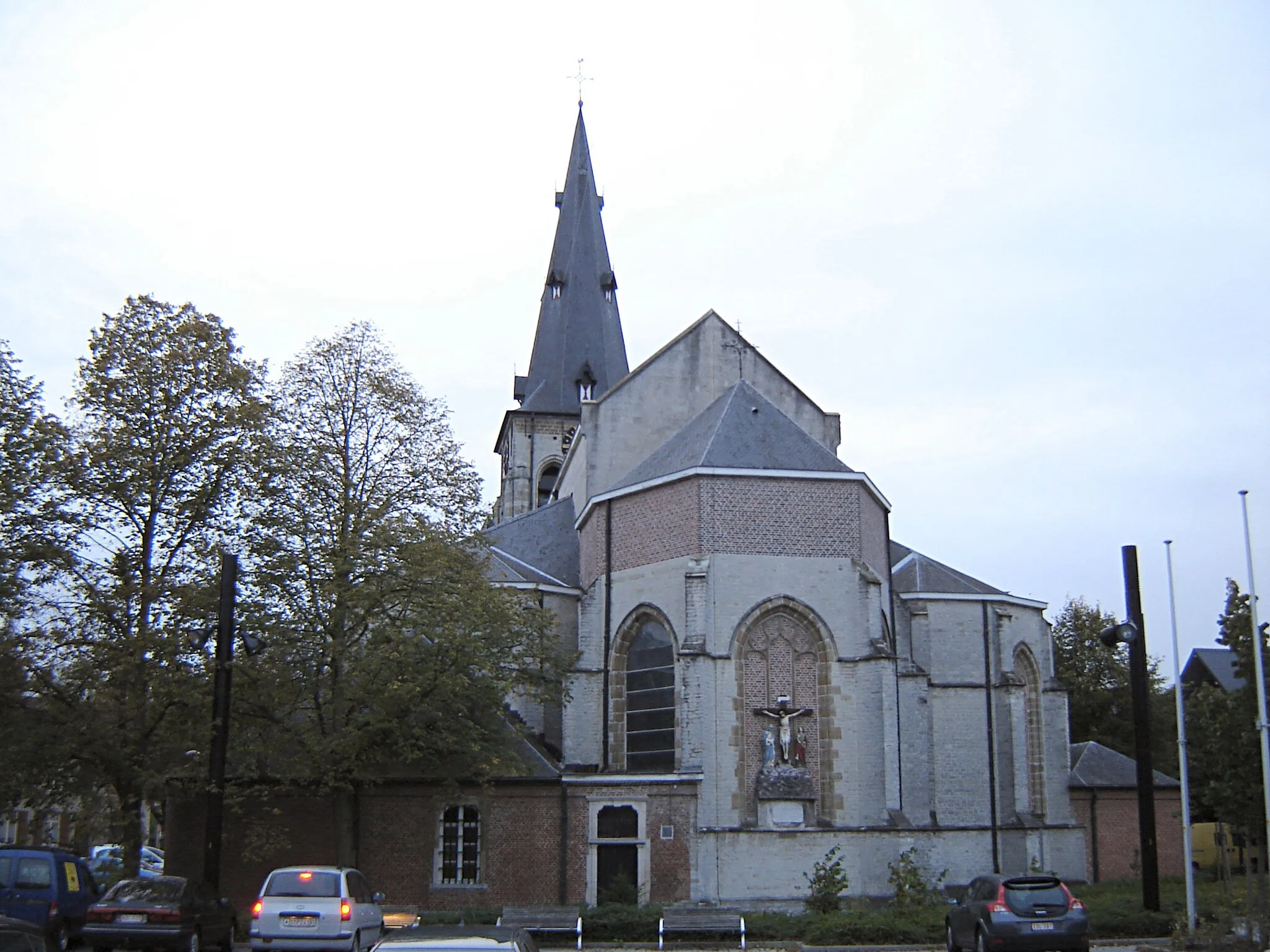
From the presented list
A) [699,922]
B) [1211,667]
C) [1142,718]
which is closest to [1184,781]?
[1142,718]

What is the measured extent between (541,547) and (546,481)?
17998 millimetres

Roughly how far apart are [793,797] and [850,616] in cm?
420

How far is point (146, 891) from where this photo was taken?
17.8 meters

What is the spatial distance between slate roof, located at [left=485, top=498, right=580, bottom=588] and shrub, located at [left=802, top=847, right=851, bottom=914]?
10.5 m

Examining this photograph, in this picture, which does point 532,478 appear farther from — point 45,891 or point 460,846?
point 45,891

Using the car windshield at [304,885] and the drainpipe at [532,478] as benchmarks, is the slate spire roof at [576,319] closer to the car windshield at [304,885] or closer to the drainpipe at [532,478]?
the drainpipe at [532,478]

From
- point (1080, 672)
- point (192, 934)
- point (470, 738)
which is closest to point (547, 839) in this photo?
point (470, 738)

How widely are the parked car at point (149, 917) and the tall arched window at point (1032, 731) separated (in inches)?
957

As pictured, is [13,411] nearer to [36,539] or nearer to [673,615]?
[36,539]

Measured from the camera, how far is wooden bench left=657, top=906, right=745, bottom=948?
854 inches

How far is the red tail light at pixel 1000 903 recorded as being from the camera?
1759cm

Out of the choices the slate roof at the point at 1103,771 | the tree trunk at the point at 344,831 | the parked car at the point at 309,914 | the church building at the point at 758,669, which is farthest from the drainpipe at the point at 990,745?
the parked car at the point at 309,914

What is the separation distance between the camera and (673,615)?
2948cm

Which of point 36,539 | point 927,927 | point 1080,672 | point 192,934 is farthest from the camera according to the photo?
point 1080,672
